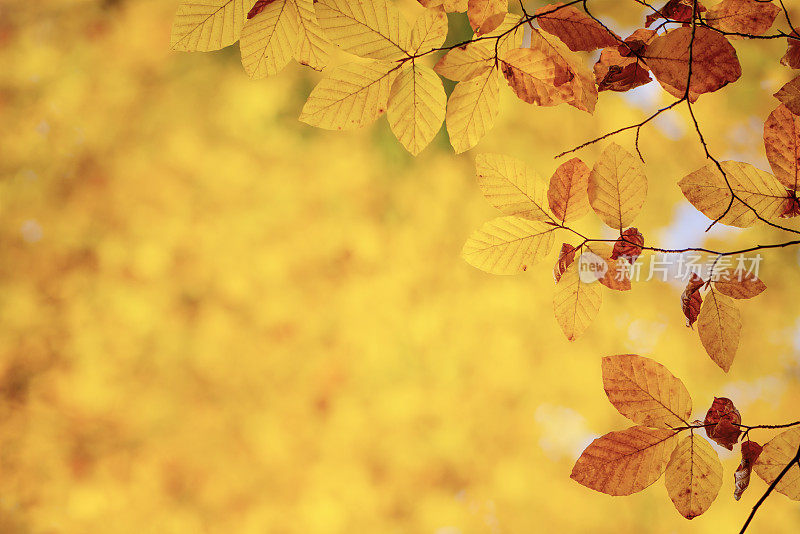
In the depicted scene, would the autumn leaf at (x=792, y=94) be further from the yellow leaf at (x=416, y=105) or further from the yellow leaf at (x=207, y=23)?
the yellow leaf at (x=207, y=23)

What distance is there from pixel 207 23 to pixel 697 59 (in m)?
0.31

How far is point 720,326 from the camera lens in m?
0.38

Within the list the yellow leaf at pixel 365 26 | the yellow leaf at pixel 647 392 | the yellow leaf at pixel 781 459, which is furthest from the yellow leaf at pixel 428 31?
the yellow leaf at pixel 781 459

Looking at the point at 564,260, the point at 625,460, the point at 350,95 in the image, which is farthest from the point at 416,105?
the point at 625,460

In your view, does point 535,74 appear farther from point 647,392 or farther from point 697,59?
point 647,392

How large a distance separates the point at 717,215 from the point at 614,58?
5.5 inches

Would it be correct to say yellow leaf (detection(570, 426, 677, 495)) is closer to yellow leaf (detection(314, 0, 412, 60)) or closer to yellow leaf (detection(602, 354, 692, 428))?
yellow leaf (detection(602, 354, 692, 428))

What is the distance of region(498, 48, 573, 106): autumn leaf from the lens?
1.18 feet

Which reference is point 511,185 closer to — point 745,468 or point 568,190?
point 568,190

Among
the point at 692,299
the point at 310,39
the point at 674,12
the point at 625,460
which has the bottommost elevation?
the point at 625,460

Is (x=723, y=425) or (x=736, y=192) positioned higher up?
(x=736, y=192)

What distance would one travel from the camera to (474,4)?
36 cm

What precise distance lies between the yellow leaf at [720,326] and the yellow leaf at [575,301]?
0.07 metres

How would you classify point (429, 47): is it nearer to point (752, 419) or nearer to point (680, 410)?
point (680, 410)
